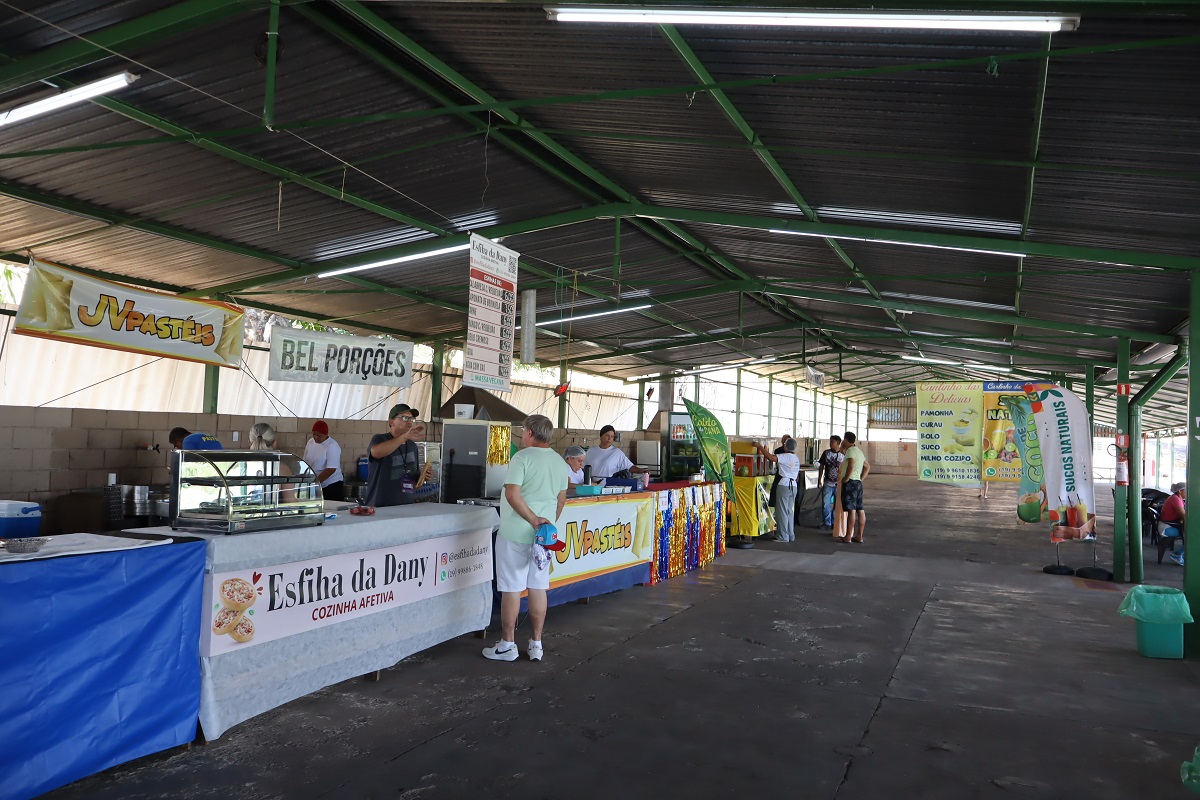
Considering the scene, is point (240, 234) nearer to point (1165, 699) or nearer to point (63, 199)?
point (63, 199)

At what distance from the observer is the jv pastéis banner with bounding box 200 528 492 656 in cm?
437

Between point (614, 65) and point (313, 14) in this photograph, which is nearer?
point (313, 14)

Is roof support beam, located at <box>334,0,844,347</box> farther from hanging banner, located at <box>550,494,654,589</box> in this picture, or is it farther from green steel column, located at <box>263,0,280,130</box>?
hanging banner, located at <box>550,494,654,589</box>

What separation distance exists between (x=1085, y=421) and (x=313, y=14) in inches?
400

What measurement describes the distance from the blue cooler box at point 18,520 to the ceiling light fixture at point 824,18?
521 cm

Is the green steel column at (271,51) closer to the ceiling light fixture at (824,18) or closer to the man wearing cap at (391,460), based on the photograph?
the ceiling light fixture at (824,18)

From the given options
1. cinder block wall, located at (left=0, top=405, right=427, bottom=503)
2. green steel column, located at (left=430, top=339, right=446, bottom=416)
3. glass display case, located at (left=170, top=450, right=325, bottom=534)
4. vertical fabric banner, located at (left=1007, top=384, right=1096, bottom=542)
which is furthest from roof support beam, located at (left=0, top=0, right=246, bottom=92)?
green steel column, located at (left=430, top=339, right=446, bottom=416)

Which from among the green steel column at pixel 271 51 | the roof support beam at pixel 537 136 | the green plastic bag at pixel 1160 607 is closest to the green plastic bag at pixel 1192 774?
the green plastic bag at pixel 1160 607

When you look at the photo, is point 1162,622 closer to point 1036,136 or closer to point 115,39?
point 1036,136

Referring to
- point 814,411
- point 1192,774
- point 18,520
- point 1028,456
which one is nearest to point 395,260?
point 18,520

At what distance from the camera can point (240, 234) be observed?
1079cm

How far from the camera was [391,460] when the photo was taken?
277 inches

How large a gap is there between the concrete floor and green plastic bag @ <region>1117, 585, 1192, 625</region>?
1.21 ft

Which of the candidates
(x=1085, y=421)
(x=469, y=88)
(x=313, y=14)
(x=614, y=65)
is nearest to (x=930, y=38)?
(x=614, y=65)
